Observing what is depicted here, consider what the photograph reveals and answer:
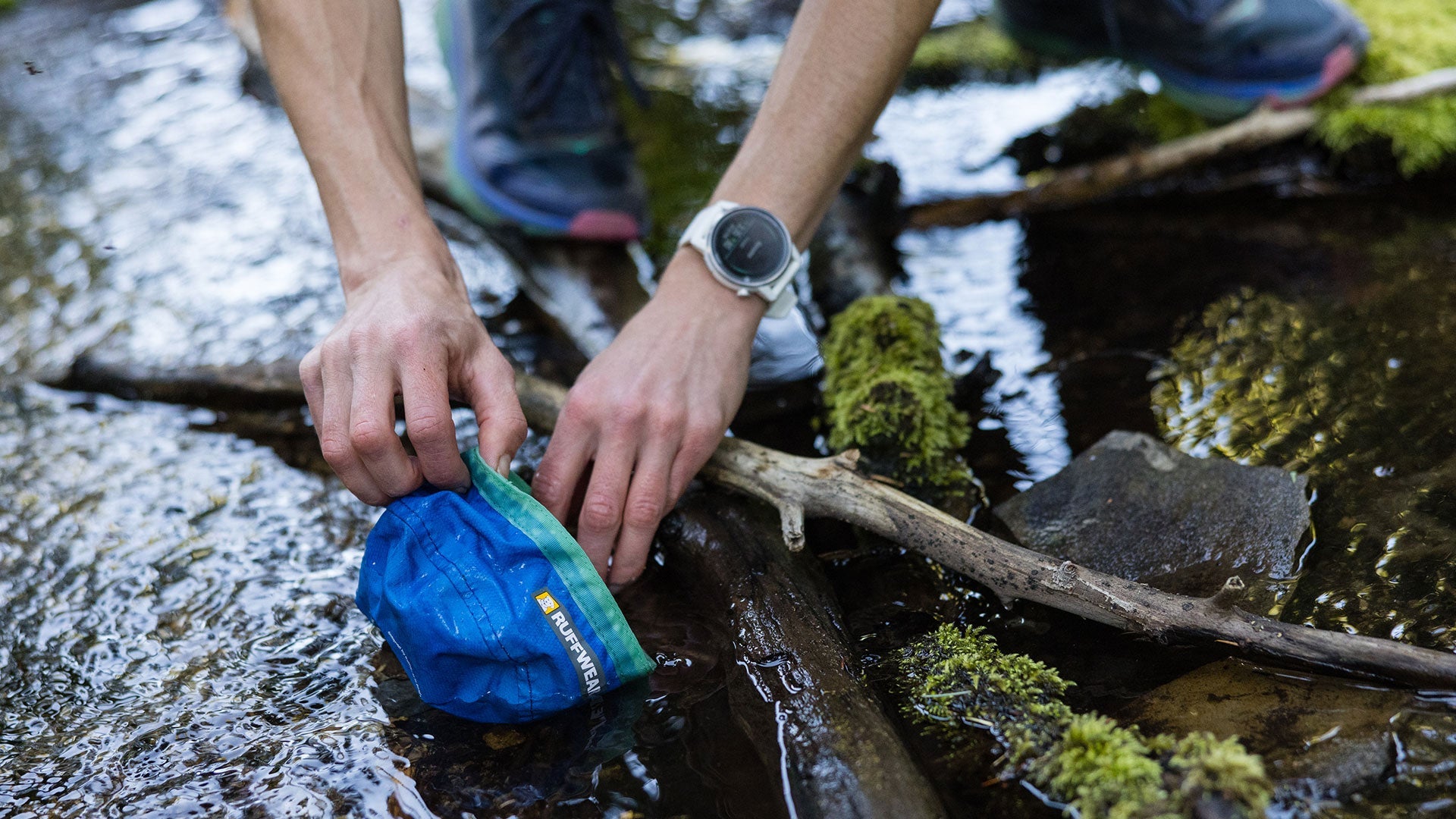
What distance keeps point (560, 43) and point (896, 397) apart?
5.85 ft

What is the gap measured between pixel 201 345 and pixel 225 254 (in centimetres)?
72

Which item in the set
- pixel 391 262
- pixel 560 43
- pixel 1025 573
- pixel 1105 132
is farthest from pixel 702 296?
pixel 1105 132

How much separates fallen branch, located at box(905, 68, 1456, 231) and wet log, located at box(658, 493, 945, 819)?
6.27 ft

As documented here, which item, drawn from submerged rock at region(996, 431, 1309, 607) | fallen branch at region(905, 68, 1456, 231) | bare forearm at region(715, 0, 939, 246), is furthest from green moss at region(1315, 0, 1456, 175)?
bare forearm at region(715, 0, 939, 246)

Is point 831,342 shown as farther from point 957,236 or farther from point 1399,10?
point 1399,10

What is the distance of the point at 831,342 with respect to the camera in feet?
9.24

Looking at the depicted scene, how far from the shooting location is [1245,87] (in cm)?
376

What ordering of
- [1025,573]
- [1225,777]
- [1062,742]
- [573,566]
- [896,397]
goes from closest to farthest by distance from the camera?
[1225,777] < [1062,742] < [573,566] < [1025,573] < [896,397]

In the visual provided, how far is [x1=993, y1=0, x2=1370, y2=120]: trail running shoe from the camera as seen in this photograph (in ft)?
12.1

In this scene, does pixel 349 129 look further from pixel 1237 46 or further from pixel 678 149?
pixel 1237 46

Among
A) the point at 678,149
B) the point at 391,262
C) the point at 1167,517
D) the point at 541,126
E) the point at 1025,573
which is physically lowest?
the point at 678,149

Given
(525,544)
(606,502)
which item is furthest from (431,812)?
(606,502)

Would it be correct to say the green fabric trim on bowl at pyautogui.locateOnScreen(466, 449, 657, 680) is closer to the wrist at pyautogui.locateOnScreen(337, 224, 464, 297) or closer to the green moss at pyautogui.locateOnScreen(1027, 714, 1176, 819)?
the wrist at pyautogui.locateOnScreen(337, 224, 464, 297)

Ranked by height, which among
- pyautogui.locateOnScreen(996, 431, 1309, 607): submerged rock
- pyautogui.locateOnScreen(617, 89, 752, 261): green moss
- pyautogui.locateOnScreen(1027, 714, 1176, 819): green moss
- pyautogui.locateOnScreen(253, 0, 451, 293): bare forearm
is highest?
pyautogui.locateOnScreen(253, 0, 451, 293): bare forearm
